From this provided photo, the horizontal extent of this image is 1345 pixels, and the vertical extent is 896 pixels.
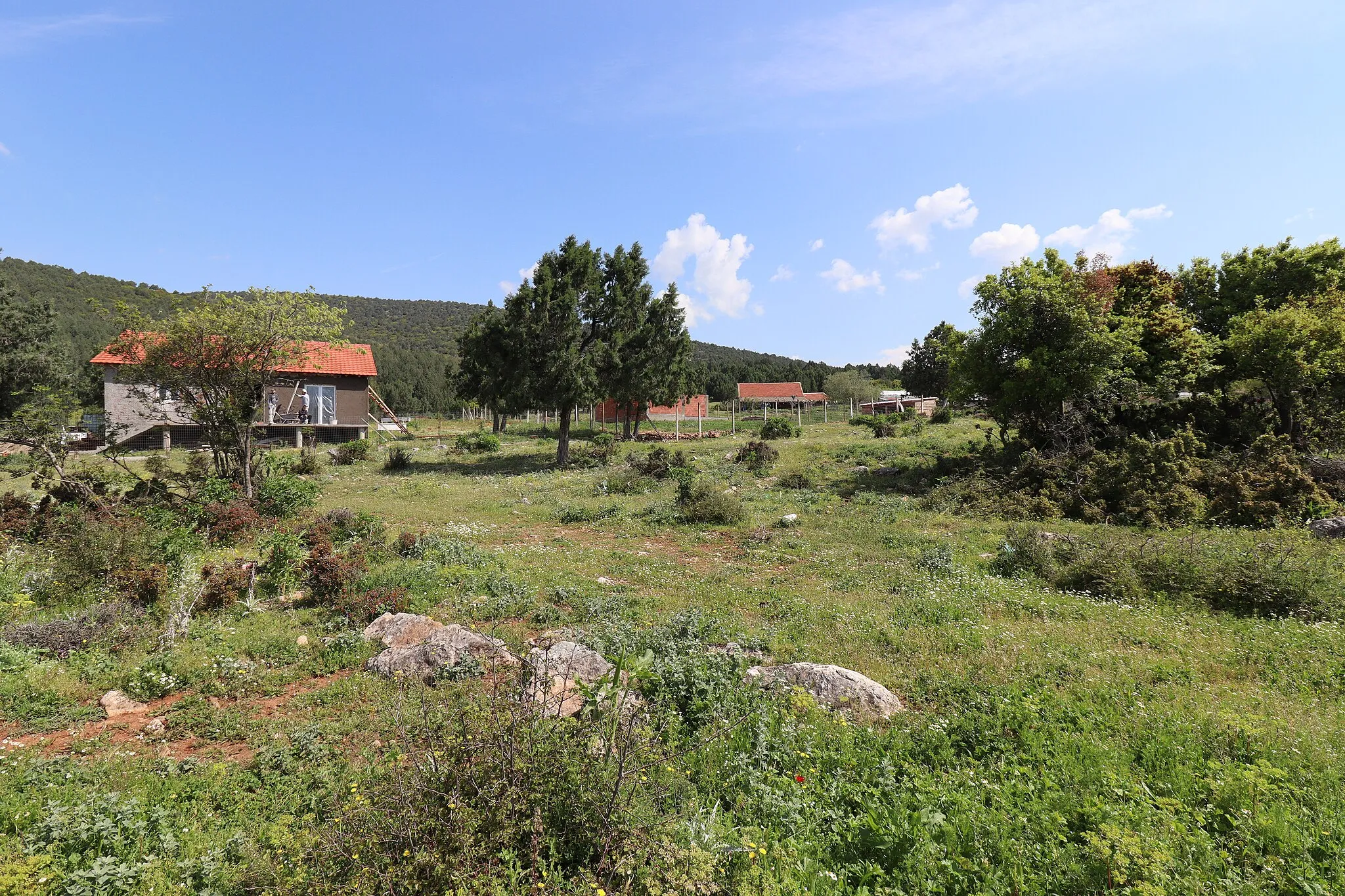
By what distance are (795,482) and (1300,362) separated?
13198 millimetres

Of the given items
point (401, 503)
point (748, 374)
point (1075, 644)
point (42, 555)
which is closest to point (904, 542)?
point (1075, 644)

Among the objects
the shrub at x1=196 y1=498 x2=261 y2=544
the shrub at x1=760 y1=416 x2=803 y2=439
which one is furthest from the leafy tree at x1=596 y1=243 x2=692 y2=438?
the shrub at x1=196 y1=498 x2=261 y2=544

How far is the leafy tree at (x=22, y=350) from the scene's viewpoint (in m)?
37.7

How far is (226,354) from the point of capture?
44.1ft

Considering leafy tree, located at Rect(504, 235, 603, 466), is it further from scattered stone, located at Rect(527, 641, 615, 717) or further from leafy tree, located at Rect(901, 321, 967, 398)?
leafy tree, located at Rect(901, 321, 967, 398)

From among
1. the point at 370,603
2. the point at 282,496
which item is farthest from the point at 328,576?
the point at 282,496

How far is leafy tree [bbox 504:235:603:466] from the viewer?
82.7 ft

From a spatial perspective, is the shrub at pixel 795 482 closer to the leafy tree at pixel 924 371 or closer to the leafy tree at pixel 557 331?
the leafy tree at pixel 557 331

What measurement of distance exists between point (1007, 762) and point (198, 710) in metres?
7.43

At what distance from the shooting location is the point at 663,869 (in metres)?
3.11

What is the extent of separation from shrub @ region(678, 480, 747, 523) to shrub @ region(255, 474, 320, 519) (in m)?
9.74

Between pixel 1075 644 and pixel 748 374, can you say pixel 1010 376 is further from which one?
pixel 748 374

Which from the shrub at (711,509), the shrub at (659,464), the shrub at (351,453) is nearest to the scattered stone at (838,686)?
the shrub at (711,509)

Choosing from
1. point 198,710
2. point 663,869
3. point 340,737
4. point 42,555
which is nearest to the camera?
point 663,869
